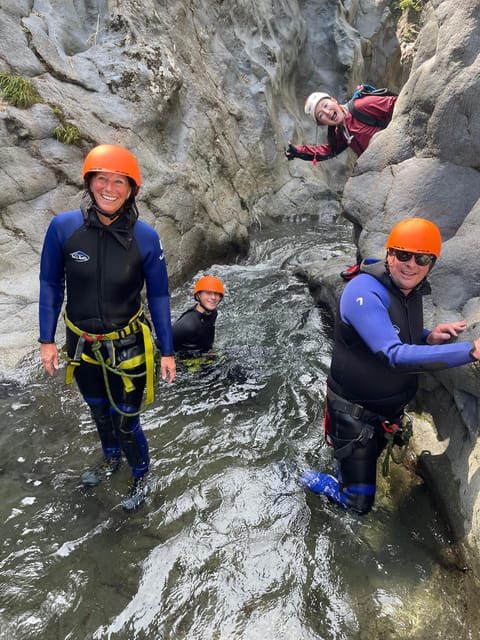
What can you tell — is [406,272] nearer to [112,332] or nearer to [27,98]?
[112,332]

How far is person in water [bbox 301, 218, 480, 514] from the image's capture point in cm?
296

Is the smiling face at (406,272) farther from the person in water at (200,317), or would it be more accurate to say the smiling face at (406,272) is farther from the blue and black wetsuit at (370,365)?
the person in water at (200,317)

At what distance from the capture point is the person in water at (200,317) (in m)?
5.79

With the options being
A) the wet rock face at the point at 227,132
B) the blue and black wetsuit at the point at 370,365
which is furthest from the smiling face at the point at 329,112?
the blue and black wetsuit at the point at 370,365

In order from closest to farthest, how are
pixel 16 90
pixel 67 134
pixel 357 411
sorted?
1. pixel 357 411
2. pixel 16 90
3. pixel 67 134

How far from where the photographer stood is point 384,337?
2.99 metres

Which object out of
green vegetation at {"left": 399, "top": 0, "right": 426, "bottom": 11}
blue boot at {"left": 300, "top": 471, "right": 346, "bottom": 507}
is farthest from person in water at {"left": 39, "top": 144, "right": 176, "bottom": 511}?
green vegetation at {"left": 399, "top": 0, "right": 426, "bottom": 11}

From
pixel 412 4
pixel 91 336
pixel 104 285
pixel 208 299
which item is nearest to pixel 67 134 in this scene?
pixel 208 299

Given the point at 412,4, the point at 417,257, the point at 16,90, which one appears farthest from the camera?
the point at 412,4

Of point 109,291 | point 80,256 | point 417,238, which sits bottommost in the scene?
point 109,291

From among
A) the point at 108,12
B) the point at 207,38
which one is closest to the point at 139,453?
the point at 108,12

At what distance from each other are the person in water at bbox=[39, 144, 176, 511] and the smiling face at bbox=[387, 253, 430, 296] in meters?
1.83

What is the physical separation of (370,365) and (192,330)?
301 centimetres

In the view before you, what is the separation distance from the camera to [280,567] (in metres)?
3.52
